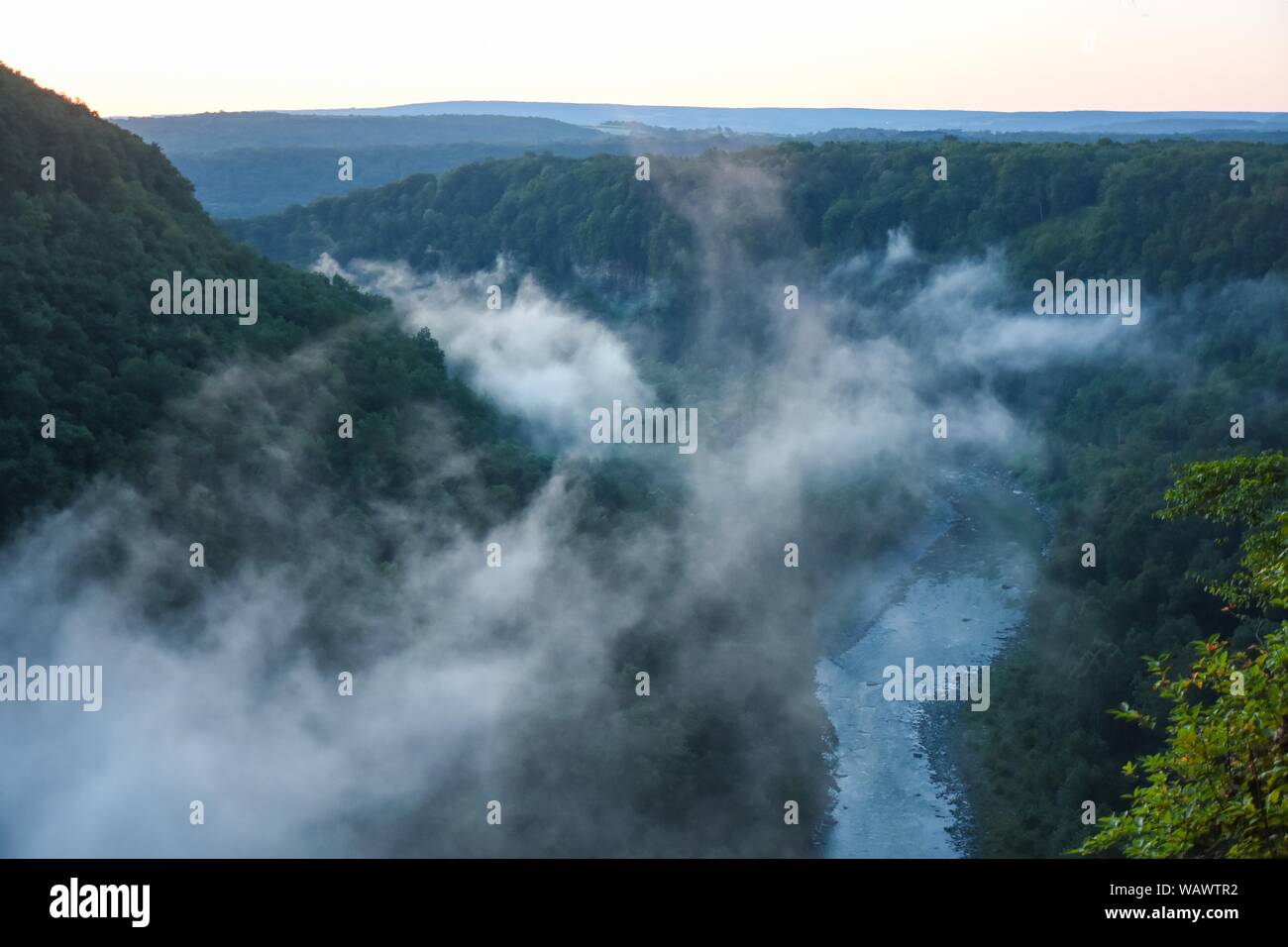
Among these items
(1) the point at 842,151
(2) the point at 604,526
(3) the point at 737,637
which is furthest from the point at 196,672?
(1) the point at 842,151

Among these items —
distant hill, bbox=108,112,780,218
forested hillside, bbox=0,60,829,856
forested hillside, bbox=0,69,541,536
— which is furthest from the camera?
distant hill, bbox=108,112,780,218

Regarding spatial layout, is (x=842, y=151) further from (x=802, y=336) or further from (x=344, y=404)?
(x=344, y=404)

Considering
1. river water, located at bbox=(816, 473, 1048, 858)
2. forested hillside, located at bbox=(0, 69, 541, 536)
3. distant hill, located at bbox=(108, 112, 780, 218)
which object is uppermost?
distant hill, located at bbox=(108, 112, 780, 218)

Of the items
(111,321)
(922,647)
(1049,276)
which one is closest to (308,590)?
(111,321)

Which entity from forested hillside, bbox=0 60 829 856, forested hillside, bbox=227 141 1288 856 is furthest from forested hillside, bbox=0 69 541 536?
forested hillside, bbox=227 141 1288 856

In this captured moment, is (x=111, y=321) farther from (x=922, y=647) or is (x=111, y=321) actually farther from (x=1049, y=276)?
(x=1049, y=276)

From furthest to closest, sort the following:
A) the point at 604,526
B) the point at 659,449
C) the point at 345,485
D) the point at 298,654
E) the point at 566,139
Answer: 1. the point at 566,139
2. the point at 659,449
3. the point at 604,526
4. the point at 345,485
5. the point at 298,654

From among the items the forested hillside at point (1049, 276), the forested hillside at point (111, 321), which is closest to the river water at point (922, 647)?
the forested hillside at point (1049, 276)

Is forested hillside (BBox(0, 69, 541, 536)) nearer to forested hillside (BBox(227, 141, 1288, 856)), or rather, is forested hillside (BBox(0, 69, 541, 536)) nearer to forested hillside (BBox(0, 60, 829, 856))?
forested hillside (BBox(0, 60, 829, 856))
